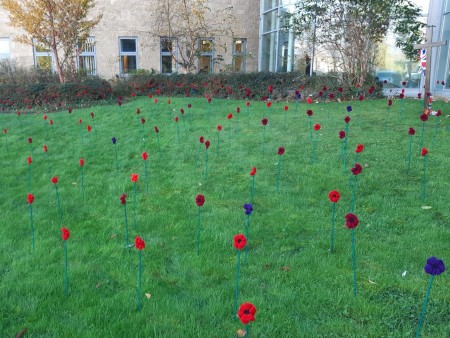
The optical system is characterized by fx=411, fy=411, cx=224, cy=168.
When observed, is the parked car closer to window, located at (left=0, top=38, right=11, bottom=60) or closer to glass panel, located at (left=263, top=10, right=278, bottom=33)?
glass panel, located at (left=263, top=10, right=278, bottom=33)

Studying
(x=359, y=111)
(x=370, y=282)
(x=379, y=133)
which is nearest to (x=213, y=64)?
(x=359, y=111)

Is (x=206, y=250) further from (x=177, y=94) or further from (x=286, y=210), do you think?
(x=177, y=94)

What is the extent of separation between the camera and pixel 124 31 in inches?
772

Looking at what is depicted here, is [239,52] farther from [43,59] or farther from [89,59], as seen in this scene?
[43,59]

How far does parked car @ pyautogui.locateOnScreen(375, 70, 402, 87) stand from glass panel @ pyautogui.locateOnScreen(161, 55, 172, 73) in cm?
1070

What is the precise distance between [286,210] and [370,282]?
1.29 meters

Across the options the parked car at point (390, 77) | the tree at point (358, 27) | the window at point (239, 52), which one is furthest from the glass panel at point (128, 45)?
the parked car at point (390, 77)

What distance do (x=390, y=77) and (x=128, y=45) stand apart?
1249 centimetres

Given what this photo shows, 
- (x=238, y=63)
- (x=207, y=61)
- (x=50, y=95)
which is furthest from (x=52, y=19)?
(x=238, y=63)

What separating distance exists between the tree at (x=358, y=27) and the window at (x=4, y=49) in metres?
14.5

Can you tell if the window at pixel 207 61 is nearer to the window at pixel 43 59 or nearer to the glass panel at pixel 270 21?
the glass panel at pixel 270 21

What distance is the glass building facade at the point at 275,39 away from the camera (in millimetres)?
16078

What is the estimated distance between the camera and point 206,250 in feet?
10.4

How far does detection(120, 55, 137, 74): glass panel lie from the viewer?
20.0 metres
